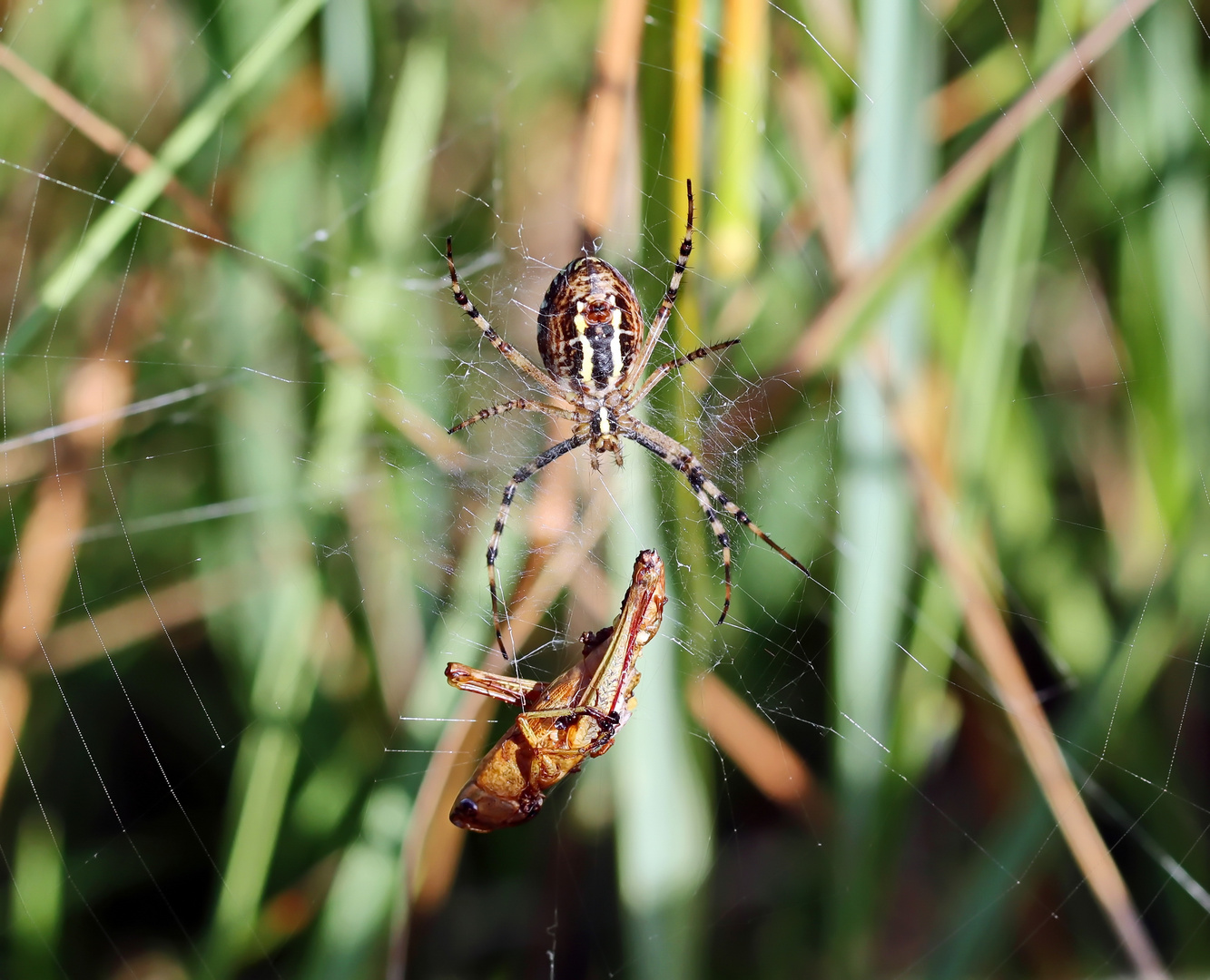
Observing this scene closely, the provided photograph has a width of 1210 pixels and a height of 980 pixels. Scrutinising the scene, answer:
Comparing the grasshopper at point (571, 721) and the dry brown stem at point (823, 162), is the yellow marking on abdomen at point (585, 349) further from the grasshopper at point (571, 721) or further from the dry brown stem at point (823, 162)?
the grasshopper at point (571, 721)

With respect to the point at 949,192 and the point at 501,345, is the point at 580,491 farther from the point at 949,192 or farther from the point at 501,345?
the point at 949,192

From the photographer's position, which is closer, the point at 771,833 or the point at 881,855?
the point at 881,855

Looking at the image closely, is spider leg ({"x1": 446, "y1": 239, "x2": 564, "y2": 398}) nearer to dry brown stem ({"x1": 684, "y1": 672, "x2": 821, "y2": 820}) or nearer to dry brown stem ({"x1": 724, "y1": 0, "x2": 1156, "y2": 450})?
dry brown stem ({"x1": 724, "y1": 0, "x2": 1156, "y2": 450})

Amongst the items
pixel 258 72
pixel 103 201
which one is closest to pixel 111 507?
pixel 103 201

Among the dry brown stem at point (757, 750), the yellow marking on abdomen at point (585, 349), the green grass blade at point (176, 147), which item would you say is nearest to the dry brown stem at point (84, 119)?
the green grass blade at point (176, 147)

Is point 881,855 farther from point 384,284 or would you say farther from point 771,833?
point 384,284

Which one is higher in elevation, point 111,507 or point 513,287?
point 513,287
